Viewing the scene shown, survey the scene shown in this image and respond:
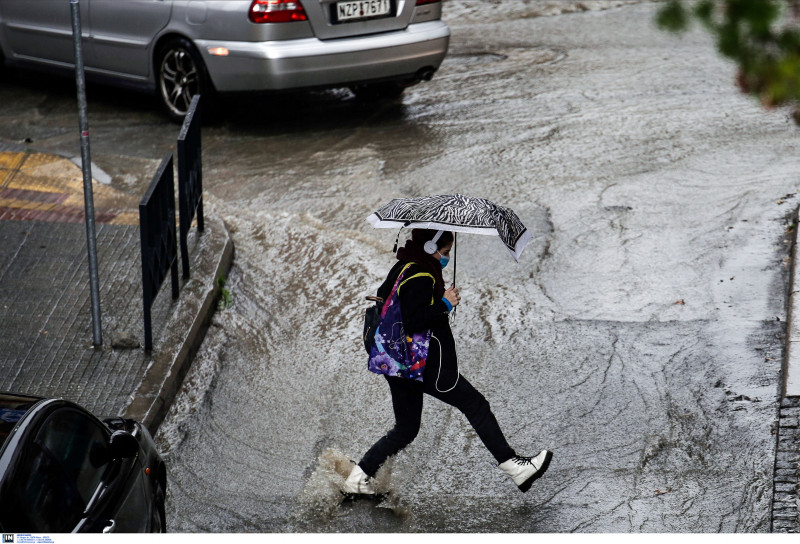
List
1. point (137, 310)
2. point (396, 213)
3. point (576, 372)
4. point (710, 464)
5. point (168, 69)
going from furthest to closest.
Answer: point (168, 69)
point (137, 310)
point (576, 372)
point (710, 464)
point (396, 213)

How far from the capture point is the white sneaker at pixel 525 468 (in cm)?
527

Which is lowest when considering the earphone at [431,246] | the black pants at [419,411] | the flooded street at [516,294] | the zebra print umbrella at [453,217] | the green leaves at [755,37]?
the flooded street at [516,294]

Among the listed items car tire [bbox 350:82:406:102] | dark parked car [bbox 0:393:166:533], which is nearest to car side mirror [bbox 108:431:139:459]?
dark parked car [bbox 0:393:166:533]

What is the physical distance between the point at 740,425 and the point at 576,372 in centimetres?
107

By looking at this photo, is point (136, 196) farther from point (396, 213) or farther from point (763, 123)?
point (763, 123)

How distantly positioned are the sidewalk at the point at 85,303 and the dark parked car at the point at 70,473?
4.14 ft

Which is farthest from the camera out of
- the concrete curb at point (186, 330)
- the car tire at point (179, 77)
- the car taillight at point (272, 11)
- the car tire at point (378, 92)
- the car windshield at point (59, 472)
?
the car tire at point (378, 92)

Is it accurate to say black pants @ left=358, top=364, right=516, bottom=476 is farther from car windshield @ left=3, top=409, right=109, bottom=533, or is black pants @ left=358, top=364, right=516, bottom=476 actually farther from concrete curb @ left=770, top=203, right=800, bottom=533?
car windshield @ left=3, top=409, right=109, bottom=533

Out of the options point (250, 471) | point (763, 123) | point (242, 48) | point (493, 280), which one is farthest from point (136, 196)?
point (763, 123)

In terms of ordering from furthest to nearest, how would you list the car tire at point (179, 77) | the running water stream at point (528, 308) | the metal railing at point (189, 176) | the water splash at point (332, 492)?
the car tire at point (179, 77), the metal railing at point (189, 176), the running water stream at point (528, 308), the water splash at point (332, 492)

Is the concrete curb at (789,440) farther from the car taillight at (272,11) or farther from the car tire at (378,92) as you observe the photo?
the car tire at (378,92)

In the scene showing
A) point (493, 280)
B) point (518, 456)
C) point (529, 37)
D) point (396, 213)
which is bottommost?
point (529, 37)

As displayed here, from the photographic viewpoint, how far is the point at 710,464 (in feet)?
18.4

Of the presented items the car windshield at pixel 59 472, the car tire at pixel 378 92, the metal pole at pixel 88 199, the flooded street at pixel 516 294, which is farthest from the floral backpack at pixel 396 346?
the car tire at pixel 378 92
